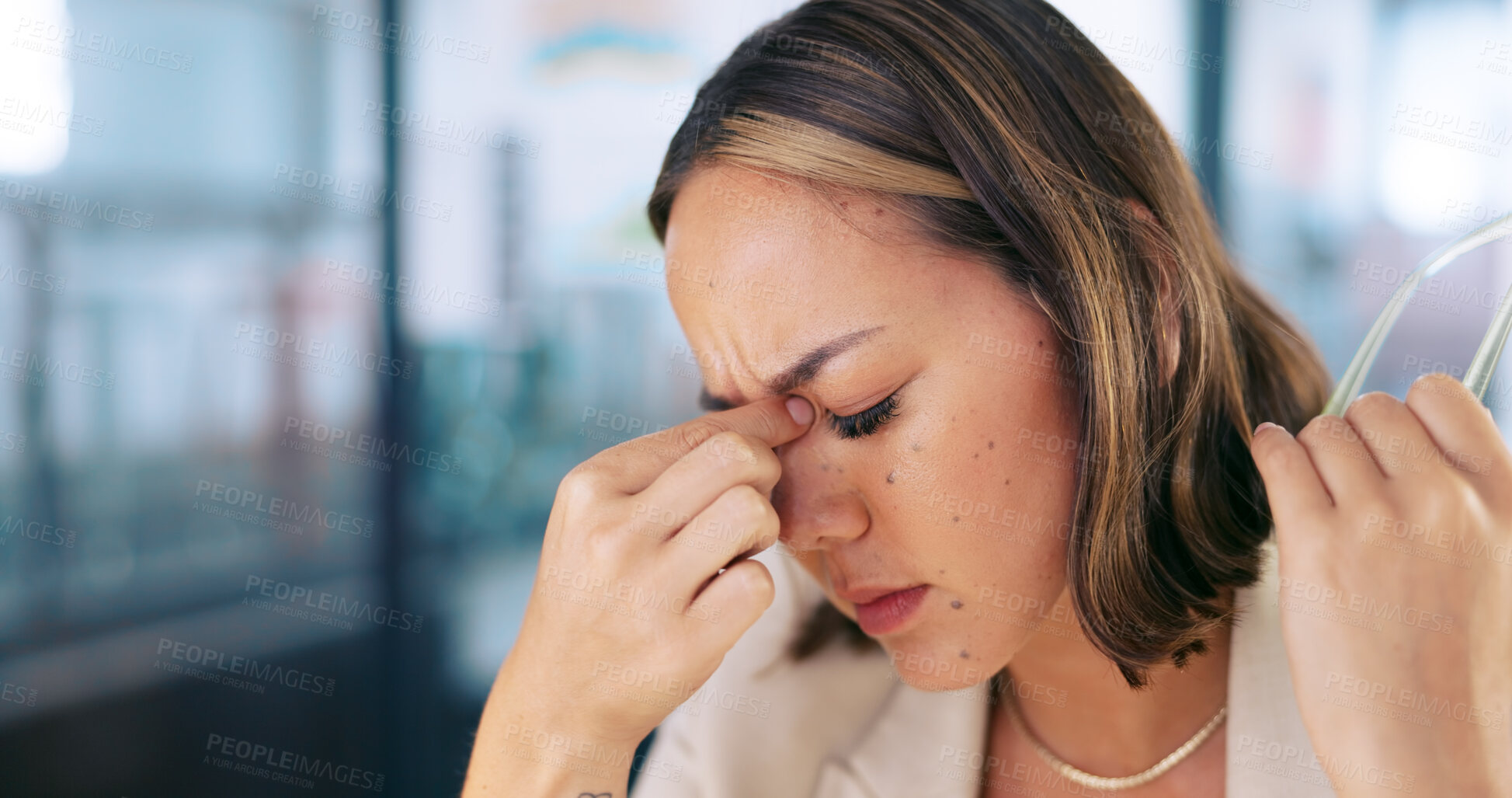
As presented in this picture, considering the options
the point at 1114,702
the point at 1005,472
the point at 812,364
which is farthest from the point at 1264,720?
the point at 812,364

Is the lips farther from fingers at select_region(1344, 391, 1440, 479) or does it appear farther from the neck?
fingers at select_region(1344, 391, 1440, 479)

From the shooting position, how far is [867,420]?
3.04 feet

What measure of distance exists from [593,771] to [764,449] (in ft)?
1.33

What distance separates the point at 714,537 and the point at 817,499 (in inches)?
6.0

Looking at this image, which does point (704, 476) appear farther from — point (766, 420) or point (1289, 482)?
point (1289, 482)

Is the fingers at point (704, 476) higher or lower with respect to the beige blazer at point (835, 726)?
higher

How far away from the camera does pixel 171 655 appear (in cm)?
194

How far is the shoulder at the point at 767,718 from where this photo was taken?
126 centimetres

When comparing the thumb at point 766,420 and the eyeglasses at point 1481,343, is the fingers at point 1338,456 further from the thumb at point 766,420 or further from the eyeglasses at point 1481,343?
the thumb at point 766,420

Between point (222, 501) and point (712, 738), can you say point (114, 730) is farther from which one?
point (712, 738)

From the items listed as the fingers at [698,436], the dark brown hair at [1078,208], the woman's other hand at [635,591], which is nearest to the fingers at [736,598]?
the woman's other hand at [635,591]

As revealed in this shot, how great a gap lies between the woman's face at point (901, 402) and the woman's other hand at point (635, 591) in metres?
0.08

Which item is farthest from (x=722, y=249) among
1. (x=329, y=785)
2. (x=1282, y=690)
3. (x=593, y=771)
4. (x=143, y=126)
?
(x=329, y=785)

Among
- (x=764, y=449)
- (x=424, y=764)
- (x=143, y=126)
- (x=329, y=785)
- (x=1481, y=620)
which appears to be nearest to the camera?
(x=1481, y=620)
